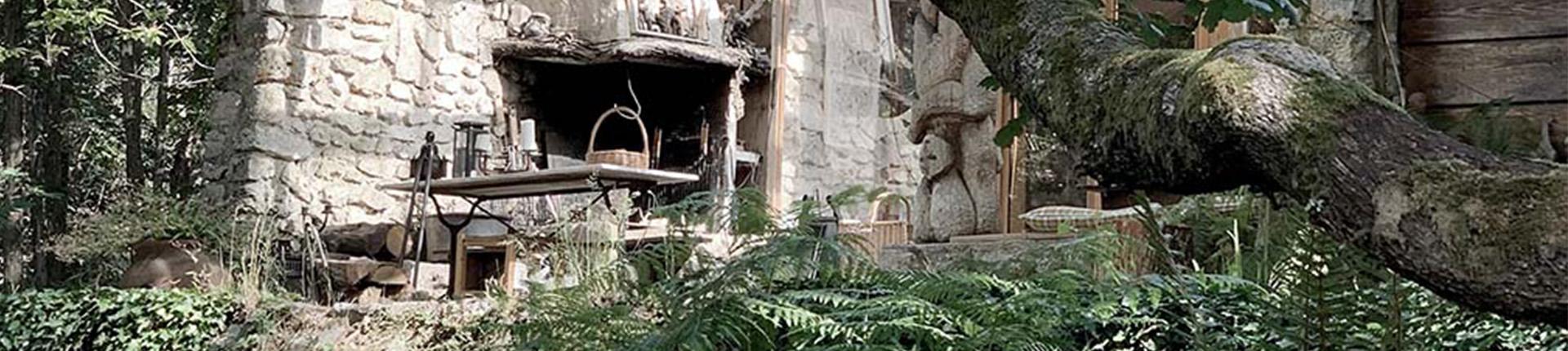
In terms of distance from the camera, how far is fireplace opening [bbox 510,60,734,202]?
367 inches

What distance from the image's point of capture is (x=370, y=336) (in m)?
5.22

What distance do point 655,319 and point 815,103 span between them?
6643 millimetres

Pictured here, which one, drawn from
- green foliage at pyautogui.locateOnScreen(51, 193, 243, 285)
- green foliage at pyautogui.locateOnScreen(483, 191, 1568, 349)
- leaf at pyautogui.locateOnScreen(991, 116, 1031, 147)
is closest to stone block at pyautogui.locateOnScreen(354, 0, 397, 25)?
green foliage at pyautogui.locateOnScreen(51, 193, 243, 285)

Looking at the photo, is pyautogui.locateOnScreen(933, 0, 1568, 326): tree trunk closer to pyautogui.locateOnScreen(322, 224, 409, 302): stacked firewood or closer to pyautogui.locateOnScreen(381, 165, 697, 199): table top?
pyautogui.locateOnScreen(381, 165, 697, 199): table top

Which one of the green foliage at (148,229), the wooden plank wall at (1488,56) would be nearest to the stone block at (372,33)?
the green foliage at (148,229)

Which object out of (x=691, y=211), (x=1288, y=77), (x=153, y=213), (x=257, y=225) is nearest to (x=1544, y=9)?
(x=1288, y=77)

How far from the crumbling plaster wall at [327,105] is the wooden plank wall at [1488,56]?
660 cm

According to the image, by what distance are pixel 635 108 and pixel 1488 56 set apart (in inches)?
320

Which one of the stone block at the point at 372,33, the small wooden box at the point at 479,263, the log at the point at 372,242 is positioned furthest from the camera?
the stone block at the point at 372,33

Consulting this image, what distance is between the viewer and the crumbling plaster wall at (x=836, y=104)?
9773mm

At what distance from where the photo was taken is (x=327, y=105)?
802 cm

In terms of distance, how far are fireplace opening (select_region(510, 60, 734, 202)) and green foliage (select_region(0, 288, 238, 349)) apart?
3.69 meters

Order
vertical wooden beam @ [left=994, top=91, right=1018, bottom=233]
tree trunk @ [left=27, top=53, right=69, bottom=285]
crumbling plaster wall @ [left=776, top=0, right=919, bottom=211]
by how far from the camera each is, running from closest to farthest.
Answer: vertical wooden beam @ [left=994, top=91, right=1018, bottom=233] → tree trunk @ [left=27, top=53, right=69, bottom=285] → crumbling plaster wall @ [left=776, top=0, right=919, bottom=211]

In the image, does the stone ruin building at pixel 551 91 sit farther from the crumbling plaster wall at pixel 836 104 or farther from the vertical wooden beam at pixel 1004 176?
the vertical wooden beam at pixel 1004 176
